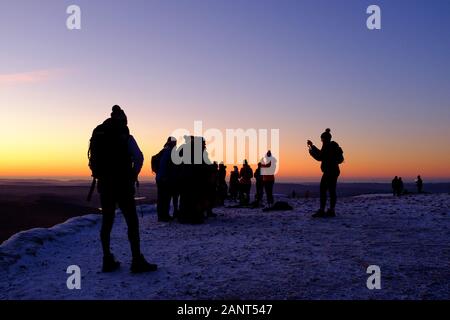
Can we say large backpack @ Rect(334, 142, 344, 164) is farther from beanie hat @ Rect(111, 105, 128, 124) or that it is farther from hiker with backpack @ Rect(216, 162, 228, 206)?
hiker with backpack @ Rect(216, 162, 228, 206)

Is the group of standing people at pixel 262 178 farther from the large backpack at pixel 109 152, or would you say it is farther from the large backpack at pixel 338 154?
the large backpack at pixel 109 152

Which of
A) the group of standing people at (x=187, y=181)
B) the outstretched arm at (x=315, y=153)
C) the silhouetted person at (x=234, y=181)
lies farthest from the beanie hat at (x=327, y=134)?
the silhouetted person at (x=234, y=181)

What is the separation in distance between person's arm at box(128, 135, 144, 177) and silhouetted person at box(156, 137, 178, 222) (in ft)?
18.9

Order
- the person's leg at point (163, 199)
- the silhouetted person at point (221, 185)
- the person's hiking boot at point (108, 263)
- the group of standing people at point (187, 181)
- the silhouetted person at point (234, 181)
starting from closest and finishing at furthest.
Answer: the person's hiking boot at point (108, 263)
the group of standing people at point (187, 181)
the person's leg at point (163, 199)
the silhouetted person at point (221, 185)
the silhouetted person at point (234, 181)

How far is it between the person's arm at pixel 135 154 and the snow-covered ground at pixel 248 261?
1.48 metres

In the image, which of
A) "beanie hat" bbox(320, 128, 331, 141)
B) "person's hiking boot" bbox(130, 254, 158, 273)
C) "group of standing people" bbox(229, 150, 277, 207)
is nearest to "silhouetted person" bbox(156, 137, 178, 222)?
"beanie hat" bbox(320, 128, 331, 141)

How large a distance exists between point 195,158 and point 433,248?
21.7 ft

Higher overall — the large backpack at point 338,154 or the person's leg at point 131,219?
the large backpack at point 338,154

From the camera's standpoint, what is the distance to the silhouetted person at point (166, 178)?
11.8m

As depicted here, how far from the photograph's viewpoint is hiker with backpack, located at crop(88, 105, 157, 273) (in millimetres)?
5684

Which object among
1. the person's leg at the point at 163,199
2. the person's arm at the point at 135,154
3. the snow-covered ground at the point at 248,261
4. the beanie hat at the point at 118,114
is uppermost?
the beanie hat at the point at 118,114

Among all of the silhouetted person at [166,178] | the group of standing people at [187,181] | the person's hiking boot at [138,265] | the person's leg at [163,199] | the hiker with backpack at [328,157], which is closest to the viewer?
the person's hiking boot at [138,265]

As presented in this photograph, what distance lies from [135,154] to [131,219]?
3.00ft
